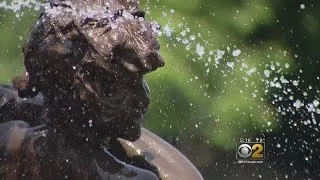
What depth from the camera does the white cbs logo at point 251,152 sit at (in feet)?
18.0

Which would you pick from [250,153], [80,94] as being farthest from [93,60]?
[250,153]

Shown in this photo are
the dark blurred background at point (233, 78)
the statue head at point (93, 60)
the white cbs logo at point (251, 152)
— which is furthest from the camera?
the white cbs logo at point (251, 152)

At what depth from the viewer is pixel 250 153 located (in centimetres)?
582

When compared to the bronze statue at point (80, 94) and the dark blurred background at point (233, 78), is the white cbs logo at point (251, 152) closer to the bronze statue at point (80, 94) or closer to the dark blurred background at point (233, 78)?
the dark blurred background at point (233, 78)

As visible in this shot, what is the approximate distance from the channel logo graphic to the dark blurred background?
0.15ft

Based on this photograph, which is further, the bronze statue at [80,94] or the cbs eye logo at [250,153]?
the cbs eye logo at [250,153]

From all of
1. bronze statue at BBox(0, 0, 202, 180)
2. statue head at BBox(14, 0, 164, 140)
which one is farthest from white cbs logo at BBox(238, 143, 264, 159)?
statue head at BBox(14, 0, 164, 140)

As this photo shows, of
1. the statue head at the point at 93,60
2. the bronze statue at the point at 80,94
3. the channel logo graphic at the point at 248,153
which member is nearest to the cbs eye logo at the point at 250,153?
the channel logo graphic at the point at 248,153

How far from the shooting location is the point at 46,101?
6.15 ft

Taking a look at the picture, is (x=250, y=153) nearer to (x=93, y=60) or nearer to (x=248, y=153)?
(x=248, y=153)

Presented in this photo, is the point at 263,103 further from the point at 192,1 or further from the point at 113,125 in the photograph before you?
the point at 113,125

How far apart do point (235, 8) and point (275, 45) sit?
0.44 metres

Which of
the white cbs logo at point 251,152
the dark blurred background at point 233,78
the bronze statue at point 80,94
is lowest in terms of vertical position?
the white cbs logo at point 251,152

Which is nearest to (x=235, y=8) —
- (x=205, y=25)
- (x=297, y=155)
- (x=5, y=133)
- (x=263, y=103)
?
(x=205, y=25)
